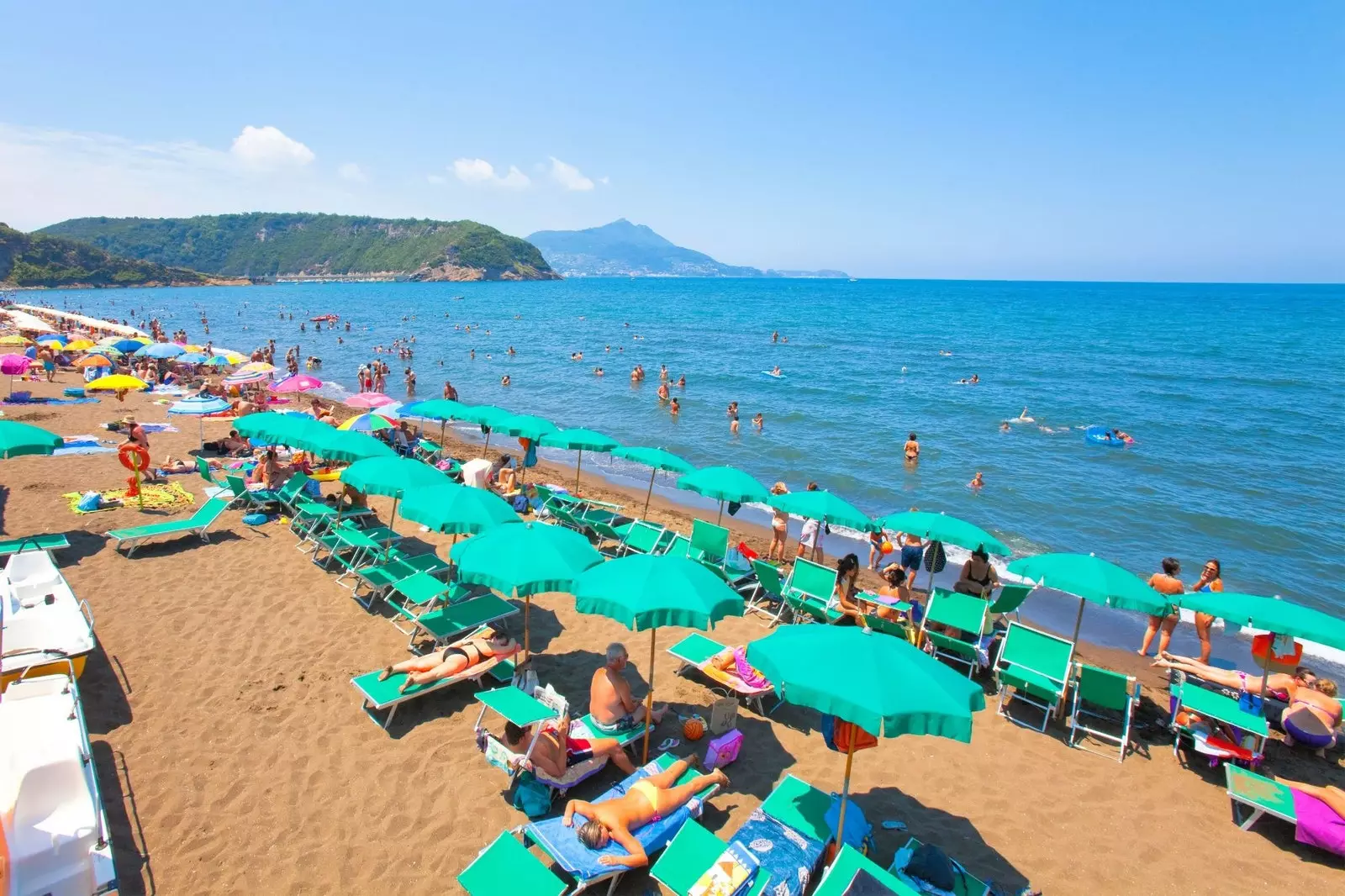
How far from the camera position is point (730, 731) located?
6590 millimetres

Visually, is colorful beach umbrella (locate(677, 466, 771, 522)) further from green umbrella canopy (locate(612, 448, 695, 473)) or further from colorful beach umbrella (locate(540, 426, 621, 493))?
colorful beach umbrella (locate(540, 426, 621, 493))

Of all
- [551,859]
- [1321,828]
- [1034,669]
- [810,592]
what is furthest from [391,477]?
[1321,828]

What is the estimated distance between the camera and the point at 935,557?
1020 cm

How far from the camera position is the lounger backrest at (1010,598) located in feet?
29.4

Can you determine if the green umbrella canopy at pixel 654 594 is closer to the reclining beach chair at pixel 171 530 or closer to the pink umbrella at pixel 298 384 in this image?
the reclining beach chair at pixel 171 530

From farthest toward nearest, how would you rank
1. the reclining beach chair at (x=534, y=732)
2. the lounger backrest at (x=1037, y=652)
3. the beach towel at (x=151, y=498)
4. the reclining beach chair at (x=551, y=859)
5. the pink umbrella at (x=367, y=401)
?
the pink umbrella at (x=367, y=401), the beach towel at (x=151, y=498), the lounger backrest at (x=1037, y=652), the reclining beach chair at (x=534, y=732), the reclining beach chair at (x=551, y=859)

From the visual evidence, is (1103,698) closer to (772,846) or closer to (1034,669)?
(1034,669)

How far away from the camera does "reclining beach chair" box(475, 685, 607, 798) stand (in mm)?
5457

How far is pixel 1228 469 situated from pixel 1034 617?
15.2 m

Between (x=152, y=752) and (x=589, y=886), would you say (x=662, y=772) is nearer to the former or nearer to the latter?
(x=589, y=886)

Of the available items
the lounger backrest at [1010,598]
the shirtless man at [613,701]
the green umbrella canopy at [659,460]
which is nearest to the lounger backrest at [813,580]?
the lounger backrest at [1010,598]

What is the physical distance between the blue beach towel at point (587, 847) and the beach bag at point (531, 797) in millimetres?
276

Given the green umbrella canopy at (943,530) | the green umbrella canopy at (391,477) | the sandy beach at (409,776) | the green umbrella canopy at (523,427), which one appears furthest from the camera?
the green umbrella canopy at (523,427)

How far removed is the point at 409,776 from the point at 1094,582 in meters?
7.30
